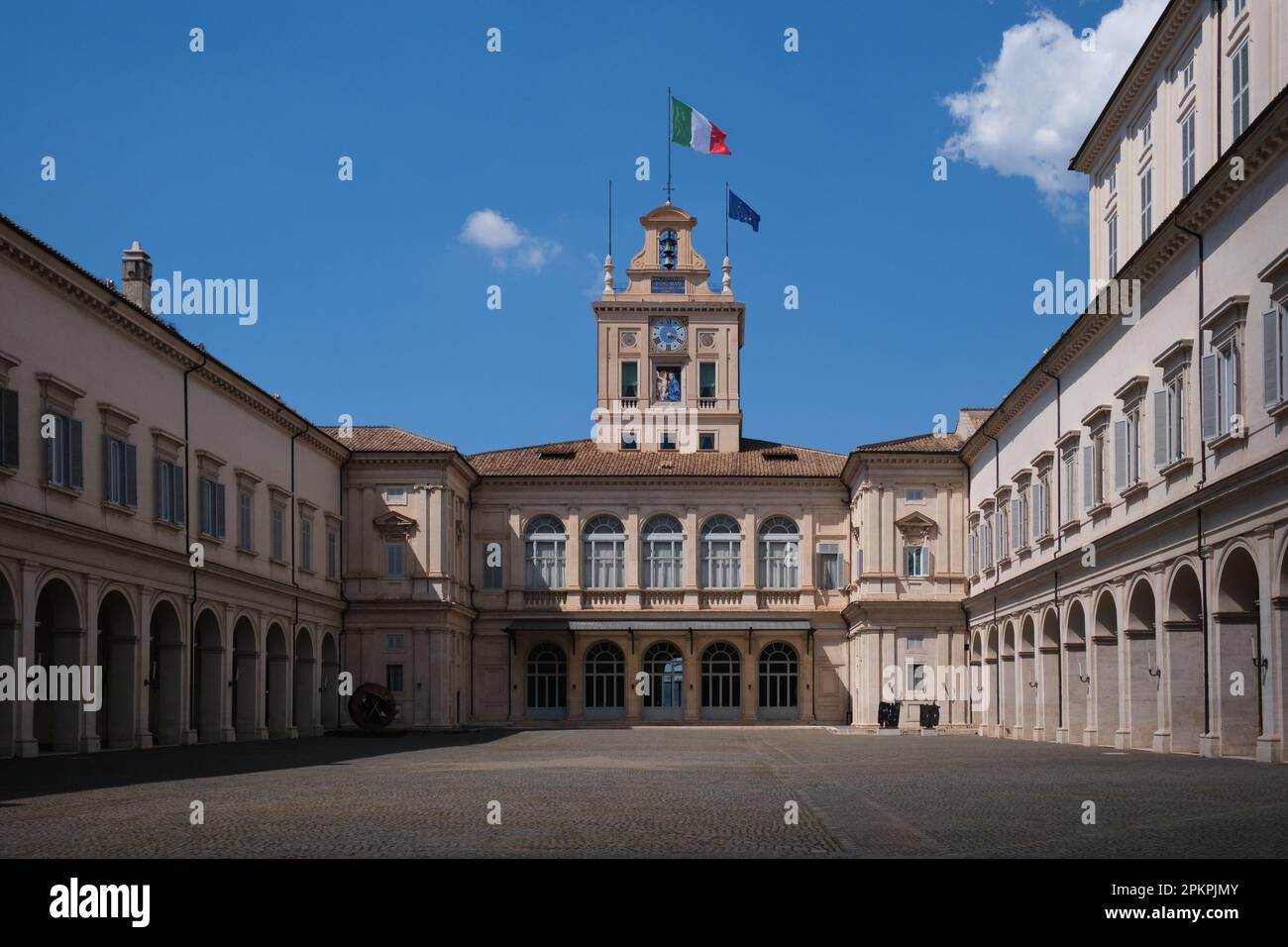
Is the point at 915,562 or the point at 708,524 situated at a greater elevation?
the point at 708,524

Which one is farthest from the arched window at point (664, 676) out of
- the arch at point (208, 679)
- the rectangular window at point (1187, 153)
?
the rectangular window at point (1187, 153)

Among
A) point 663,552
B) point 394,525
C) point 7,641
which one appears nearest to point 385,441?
point 394,525

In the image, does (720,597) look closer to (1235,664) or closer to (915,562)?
(915,562)

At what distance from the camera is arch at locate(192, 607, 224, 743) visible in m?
41.5

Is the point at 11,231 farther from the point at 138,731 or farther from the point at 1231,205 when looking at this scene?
the point at 1231,205

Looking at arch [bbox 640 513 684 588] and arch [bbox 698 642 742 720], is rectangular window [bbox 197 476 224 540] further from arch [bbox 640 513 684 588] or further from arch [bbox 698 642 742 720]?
Answer: arch [bbox 698 642 742 720]

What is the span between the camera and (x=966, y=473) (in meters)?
57.4

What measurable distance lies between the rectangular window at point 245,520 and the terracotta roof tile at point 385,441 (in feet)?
38.8

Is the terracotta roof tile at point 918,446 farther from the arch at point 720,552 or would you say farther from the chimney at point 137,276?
the chimney at point 137,276

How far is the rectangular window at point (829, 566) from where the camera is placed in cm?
6181

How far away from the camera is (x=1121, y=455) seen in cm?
3428

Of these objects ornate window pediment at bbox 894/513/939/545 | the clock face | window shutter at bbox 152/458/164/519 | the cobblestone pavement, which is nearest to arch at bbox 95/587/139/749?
window shutter at bbox 152/458/164/519

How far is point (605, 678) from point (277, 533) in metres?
18.3
